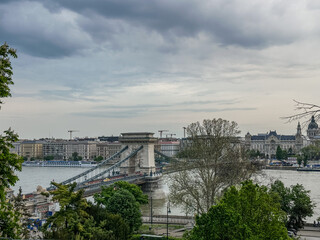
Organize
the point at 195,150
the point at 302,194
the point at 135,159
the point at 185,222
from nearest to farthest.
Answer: the point at 195,150 → the point at 302,194 → the point at 185,222 → the point at 135,159

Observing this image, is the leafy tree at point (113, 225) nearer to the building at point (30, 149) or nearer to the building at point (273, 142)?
the building at point (273, 142)

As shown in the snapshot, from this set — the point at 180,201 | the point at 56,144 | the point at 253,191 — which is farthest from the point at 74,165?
the point at 253,191

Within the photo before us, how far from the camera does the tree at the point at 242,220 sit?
31.6 ft

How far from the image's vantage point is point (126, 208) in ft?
75.9

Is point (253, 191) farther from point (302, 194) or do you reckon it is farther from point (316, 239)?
point (302, 194)

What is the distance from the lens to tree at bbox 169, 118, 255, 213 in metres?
22.0

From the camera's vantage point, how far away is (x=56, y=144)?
15700 centimetres

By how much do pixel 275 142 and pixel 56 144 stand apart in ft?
270

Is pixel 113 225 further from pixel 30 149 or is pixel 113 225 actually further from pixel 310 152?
pixel 30 149

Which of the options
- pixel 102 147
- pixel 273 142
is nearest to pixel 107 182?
pixel 102 147

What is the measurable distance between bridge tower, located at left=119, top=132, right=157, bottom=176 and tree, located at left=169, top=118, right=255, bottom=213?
1245 inches

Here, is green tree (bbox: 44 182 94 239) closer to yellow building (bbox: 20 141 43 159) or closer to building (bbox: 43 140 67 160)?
yellow building (bbox: 20 141 43 159)

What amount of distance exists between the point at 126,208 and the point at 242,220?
44.3 feet

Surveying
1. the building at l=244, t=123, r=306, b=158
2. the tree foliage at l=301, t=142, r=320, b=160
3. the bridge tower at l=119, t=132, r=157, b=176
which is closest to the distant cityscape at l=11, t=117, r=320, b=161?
the building at l=244, t=123, r=306, b=158
